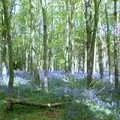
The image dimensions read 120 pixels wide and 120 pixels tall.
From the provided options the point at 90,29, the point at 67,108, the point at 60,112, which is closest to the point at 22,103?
the point at 60,112

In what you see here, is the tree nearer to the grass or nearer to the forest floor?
the forest floor

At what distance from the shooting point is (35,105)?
34.0 ft

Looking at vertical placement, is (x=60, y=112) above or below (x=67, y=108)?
below

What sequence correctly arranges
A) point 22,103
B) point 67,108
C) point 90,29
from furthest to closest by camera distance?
point 90,29 < point 22,103 < point 67,108

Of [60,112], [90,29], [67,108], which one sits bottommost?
[60,112]

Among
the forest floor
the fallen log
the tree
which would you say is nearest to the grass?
the forest floor

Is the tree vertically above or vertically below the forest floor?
above

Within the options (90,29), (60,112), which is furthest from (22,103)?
(90,29)

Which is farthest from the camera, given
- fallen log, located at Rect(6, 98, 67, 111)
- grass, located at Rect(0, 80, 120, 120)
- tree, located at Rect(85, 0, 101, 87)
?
tree, located at Rect(85, 0, 101, 87)

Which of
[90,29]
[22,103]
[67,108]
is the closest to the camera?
[67,108]

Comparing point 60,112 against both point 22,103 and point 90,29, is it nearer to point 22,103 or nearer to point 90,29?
point 22,103

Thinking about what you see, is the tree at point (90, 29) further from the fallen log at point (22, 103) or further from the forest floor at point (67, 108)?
the fallen log at point (22, 103)

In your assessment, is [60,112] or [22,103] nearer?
[60,112]

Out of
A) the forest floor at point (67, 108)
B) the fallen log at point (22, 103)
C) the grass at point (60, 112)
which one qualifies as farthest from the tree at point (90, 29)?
the fallen log at point (22, 103)
